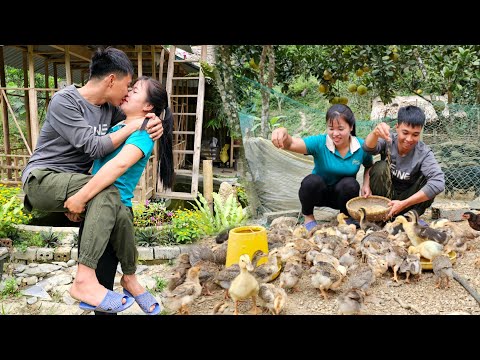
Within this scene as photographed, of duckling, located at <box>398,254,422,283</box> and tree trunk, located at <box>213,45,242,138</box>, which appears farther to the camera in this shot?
tree trunk, located at <box>213,45,242,138</box>

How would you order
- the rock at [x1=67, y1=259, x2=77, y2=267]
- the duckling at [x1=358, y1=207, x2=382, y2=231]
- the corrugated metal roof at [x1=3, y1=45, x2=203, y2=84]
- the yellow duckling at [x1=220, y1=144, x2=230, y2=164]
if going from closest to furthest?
the duckling at [x1=358, y1=207, x2=382, y2=231] < the rock at [x1=67, y1=259, x2=77, y2=267] < the corrugated metal roof at [x1=3, y1=45, x2=203, y2=84] < the yellow duckling at [x1=220, y1=144, x2=230, y2=164]

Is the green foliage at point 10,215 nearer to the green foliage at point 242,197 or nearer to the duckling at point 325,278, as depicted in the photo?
the green foliage at point 242,197

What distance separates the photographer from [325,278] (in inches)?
89.0

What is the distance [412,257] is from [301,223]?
4.38ft

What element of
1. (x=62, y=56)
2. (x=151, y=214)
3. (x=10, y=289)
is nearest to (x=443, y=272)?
(x=151, y=214)

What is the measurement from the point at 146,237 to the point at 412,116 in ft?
7.56

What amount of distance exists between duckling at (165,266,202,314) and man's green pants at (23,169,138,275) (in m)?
0.46

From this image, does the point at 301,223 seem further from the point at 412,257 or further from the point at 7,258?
the point at 7,258

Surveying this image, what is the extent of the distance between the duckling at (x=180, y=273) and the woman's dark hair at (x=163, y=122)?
62 cm

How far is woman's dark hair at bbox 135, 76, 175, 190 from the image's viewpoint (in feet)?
6.54

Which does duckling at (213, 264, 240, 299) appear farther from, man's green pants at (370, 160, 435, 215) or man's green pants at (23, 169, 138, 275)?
man's green pants at (370, 160, 435, 215)

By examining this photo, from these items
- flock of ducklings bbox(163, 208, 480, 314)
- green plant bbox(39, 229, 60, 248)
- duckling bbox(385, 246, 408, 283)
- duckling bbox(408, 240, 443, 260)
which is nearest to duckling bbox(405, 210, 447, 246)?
flock of ducklings bbox(163, 208, 480, 314)

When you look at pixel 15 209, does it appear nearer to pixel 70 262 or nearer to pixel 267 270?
pixel 70 262

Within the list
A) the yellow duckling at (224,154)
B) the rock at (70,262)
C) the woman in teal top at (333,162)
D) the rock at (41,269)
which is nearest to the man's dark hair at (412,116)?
the woman in teal top at (333,162)
